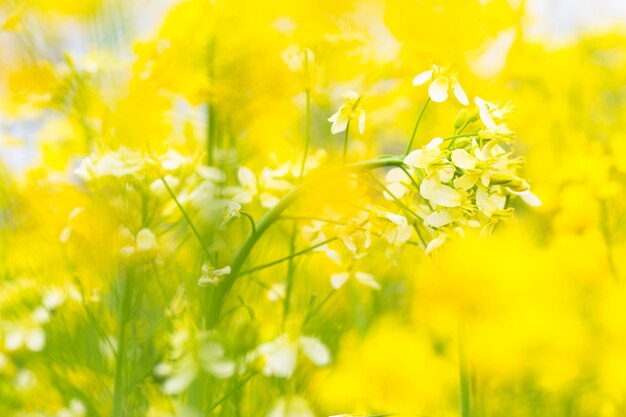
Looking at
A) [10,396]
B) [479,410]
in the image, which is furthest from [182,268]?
[10,396]

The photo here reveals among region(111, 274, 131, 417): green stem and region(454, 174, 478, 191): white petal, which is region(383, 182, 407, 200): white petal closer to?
region(454, 174, 478, 191): white petal

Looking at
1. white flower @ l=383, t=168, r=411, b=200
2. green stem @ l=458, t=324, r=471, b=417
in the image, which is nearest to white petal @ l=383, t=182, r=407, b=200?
white flower @ l=383, t=168, r=411, b=200

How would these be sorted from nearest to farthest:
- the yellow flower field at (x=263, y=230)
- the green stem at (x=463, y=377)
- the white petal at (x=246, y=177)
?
1. the yellow flower field at (x=263, y=230)
2. the green stem at (x=463, y=377)
3. the white petal at (x=246, y=177)

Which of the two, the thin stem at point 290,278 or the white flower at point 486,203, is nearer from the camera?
the white flower at point 486,203

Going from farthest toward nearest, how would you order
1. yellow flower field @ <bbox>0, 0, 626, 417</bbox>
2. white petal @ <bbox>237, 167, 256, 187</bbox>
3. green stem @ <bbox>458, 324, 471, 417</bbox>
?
1. white petal @ <bbox>237, 167, 256, 187</bbox>
2. green stem @ <bbox>458, 324, 471, 417</bbox>
3. yellow flower field @ <bbox>0, 0, 626, 417</bbox>

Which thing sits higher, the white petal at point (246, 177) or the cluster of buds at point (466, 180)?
the white petal at point (246, 177)

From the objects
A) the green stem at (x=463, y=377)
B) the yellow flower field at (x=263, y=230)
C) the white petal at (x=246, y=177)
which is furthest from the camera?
the white petal at (x=246, y=177)

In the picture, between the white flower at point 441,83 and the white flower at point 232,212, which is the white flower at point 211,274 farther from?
the white flower at point 441,83

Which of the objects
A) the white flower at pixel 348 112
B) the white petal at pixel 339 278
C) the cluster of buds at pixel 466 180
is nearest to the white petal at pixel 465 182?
the cluster of buds at pixel 466 180
